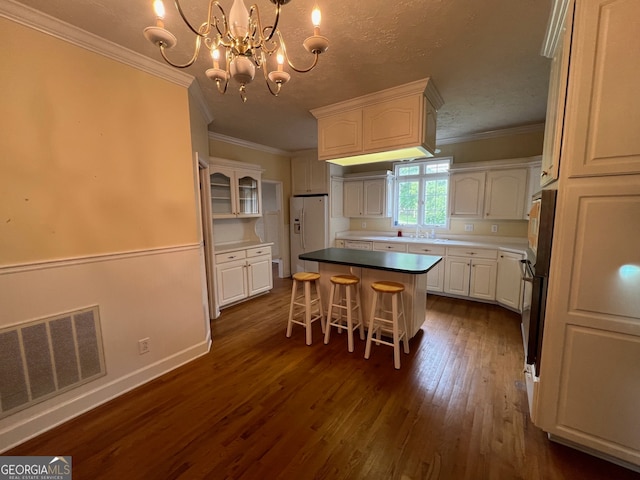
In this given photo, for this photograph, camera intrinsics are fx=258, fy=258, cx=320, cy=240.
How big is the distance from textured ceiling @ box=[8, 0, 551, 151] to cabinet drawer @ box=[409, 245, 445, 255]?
194cm

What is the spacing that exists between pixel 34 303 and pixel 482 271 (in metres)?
4.70

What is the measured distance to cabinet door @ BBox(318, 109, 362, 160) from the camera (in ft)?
9.21

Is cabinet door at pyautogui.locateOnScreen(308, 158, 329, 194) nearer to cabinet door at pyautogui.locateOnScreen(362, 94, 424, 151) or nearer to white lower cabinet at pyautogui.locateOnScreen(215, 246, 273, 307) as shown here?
white lower cabinet at pyautogui.locateOnScreen(215, 246, 273, 307)

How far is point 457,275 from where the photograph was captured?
3.97 m

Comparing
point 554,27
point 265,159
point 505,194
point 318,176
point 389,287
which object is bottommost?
point 389,287

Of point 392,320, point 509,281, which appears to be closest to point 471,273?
point 509,281

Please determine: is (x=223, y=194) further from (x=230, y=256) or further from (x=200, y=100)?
(x=200, y=100)

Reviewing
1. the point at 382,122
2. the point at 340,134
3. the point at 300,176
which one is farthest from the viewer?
the point at 300,176

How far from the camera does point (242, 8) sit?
3.89ft

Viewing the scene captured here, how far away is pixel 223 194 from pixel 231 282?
137cm

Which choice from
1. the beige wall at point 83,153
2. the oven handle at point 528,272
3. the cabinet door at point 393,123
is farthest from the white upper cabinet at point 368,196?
the beige wall at point 83,153

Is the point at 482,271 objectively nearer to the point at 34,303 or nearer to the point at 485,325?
the point at 485,325

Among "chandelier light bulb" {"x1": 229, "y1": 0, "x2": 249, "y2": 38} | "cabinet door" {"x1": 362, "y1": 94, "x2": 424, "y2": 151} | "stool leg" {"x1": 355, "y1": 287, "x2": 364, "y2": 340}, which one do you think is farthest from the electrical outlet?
"cabinet door" {"x1": 362, "y1": 94, "x2": 424, "y2": 151}

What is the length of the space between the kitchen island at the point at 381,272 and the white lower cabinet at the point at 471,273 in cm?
128
